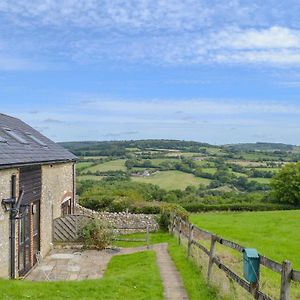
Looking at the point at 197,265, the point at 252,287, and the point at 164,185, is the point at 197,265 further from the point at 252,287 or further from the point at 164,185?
the point at 164,185

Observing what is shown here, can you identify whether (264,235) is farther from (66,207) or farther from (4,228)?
(4,228)

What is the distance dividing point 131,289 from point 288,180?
3515cm

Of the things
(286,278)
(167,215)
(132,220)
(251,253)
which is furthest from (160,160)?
(286,278)

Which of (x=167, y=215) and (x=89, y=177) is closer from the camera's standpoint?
(x=167, y=215)

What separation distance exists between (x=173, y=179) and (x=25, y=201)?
50.3m

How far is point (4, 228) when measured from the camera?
43.8 ft

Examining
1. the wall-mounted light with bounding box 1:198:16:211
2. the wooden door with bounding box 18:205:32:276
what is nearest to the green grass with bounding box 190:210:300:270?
the wooden door with bounding box 18:205:32:276

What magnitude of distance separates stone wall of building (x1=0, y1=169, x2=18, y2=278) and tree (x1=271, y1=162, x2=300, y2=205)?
3344cm

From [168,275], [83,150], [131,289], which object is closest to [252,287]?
[131,289]

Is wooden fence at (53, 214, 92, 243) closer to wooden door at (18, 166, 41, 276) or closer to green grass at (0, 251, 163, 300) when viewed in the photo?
wooden door at (18, 166, 41, 276)

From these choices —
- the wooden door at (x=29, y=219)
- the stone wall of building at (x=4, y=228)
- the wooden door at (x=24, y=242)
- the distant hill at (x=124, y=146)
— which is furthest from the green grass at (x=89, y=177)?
the stone wall of building at (x=4, y=228)

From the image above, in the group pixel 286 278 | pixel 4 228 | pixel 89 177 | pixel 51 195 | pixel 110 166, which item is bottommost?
pixel 89 177

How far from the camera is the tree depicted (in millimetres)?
42438

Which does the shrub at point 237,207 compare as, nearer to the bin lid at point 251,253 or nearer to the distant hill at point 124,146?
the bin lid at point 251,253
